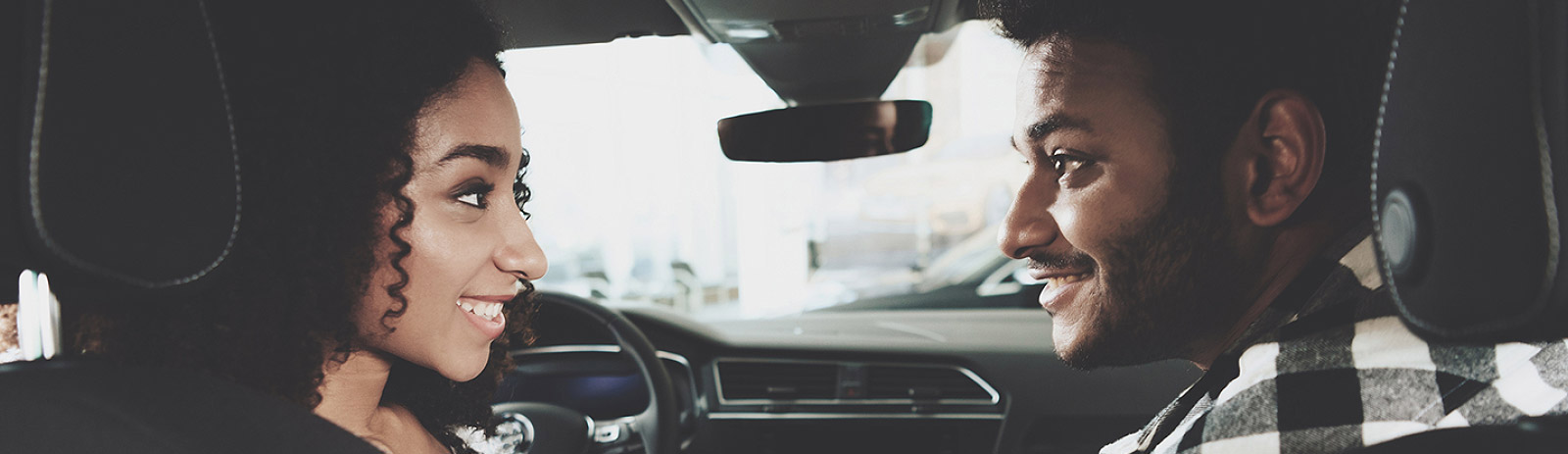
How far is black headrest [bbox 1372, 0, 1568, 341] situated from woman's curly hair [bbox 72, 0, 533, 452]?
1134mm

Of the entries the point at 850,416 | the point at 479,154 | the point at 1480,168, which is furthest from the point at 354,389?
the point at 850,416

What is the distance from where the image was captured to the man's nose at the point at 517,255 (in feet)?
4.93

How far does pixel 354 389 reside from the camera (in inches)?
60.6

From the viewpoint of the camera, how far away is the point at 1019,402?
309 cm

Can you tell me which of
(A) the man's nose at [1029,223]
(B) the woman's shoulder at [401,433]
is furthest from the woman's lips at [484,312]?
(A) the man's nose at [1029,223]

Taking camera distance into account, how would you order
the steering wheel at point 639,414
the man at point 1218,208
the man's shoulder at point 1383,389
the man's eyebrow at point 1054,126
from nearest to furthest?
the man's shoulder at point 1383,389 → the man at point 1218,208 → the man's eyebrow at point 1054,126 → the steering wheel at point 639,414

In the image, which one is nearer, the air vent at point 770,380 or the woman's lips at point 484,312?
the woman's lips at point 484,312

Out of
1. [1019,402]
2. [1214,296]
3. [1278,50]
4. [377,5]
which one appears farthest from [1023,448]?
[377,5]

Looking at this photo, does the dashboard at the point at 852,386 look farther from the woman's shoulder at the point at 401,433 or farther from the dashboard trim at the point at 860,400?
the woman's shoulder at the point at 401,433

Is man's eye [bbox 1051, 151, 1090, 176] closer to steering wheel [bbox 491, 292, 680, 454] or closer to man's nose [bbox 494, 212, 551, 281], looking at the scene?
man's nose [bbox 494, 212, 551, 281]

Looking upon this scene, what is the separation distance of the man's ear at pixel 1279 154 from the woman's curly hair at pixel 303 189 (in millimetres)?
1146

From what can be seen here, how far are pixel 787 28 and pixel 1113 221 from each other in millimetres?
864

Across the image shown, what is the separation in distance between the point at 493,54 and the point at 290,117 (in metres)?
0.46

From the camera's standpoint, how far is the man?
1.12m
